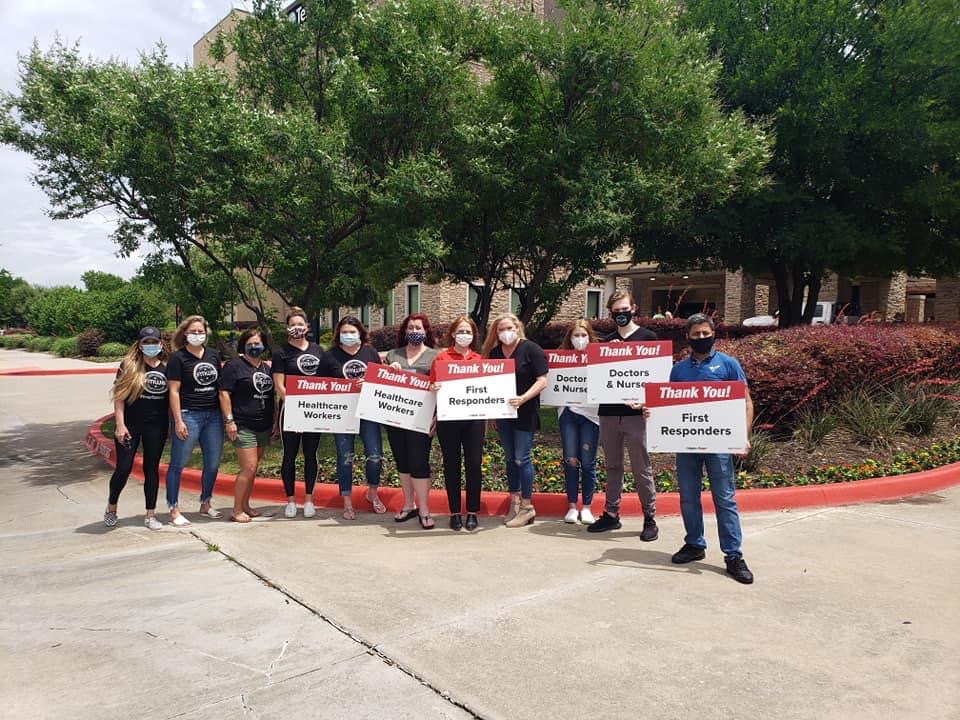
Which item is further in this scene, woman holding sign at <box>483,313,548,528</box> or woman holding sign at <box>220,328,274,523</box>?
woman holding sign at <box>220,328,274,523</box>

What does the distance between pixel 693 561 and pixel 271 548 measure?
10.7 ft

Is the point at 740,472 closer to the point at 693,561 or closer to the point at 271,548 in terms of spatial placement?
the point at 693,561

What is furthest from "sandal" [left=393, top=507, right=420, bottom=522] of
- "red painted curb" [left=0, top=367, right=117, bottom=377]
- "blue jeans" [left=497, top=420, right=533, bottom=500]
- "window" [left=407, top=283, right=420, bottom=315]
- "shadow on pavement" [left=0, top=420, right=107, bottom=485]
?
"window" [left=407, top=283, right=420, bottom=315]

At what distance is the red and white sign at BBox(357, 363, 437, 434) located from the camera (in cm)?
633

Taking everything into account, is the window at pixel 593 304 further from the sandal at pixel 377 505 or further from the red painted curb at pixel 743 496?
the sandal at pixel 377 505

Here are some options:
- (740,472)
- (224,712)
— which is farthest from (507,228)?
(224,712)

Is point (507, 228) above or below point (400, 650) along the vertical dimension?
above

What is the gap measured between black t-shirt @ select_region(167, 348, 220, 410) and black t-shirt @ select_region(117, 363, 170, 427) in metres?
0.16

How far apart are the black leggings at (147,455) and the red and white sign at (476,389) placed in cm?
257

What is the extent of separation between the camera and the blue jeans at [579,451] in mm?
6336

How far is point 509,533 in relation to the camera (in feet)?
20.2

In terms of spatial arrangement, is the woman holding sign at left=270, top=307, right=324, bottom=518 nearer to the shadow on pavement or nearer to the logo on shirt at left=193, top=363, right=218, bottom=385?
the logo on shirt at left=193, top=363, right=218, bottom=385

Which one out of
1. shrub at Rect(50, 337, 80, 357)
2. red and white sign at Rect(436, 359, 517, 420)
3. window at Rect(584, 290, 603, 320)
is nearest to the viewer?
red and white sign at Rect(436, 359, 517, 420)

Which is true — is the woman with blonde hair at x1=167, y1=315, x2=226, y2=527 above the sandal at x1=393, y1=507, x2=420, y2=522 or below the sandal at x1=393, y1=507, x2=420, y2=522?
above
